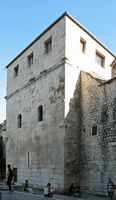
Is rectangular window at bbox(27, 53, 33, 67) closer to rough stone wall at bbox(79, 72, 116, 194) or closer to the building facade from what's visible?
the building facade

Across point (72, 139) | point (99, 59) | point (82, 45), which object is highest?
point (82, 45)


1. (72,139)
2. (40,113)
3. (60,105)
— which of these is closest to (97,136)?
(72,139)

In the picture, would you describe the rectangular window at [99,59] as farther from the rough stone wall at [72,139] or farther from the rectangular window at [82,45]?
the rough stone wall at [72,139]

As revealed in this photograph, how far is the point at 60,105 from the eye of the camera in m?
20.4

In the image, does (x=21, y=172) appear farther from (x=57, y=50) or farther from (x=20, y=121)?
(x=57, y=50)

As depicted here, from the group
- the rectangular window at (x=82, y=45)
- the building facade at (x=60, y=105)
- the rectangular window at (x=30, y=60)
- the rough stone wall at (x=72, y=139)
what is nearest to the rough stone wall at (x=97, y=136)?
the building facade at (x=60, y=105)

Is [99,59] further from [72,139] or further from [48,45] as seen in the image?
[72,139]

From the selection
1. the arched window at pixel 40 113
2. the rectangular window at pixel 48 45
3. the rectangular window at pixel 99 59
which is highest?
the rectangular window at pixel 48 45

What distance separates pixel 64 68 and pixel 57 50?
1719 millimetres

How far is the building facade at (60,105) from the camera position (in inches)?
779

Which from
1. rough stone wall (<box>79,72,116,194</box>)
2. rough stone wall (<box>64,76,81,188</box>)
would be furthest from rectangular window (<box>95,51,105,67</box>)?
rough stone wall (<box>64,76,81,188</box>)

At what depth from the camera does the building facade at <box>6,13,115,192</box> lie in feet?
64.9

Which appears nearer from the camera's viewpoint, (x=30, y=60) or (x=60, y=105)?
(x=60, y=105)

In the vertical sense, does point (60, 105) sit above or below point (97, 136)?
above
